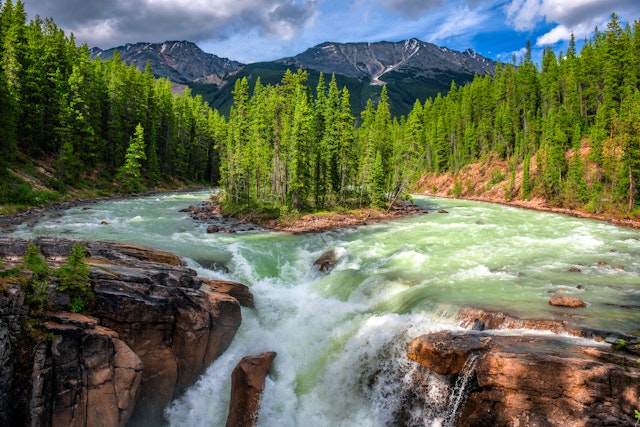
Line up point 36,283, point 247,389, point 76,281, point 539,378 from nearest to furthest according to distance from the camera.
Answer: point 539,378
point 36,283
point 76,281
point 247,389

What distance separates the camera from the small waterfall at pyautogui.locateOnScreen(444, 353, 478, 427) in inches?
406

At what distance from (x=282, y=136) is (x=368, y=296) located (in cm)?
2985

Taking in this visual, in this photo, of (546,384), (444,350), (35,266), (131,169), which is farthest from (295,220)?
(131,169)

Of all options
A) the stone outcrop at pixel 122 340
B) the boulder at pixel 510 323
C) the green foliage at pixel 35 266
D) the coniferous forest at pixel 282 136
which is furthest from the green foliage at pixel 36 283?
the coniferous forest at pixel 282 136

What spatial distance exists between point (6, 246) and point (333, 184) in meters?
35.9

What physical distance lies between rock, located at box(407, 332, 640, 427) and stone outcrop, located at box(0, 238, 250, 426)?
910 centimetres

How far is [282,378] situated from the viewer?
14.1 m

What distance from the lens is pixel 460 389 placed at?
34.4ft

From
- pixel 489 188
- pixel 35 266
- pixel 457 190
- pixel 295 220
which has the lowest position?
pixel 295 220

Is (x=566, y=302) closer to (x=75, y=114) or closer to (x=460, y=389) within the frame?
(x=460, y=389)

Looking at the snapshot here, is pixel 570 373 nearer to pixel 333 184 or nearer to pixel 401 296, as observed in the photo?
pixel 401 296

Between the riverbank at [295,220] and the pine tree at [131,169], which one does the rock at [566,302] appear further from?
the pine tree at [131,169]

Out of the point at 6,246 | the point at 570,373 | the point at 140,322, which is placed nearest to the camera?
the point at 570,373

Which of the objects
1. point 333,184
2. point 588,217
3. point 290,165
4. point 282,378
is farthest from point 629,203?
point 282,378
